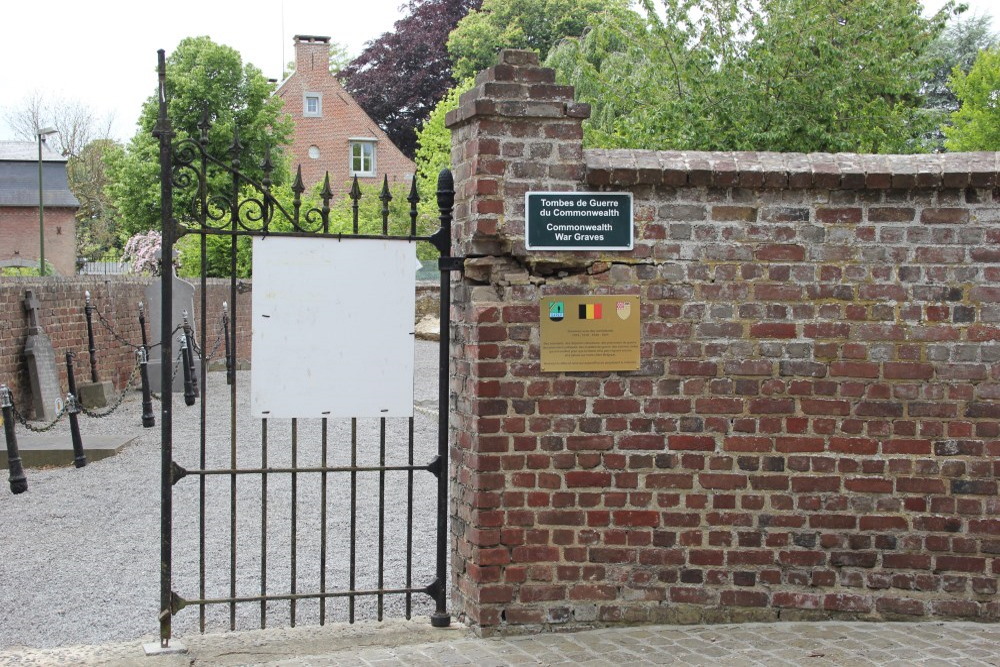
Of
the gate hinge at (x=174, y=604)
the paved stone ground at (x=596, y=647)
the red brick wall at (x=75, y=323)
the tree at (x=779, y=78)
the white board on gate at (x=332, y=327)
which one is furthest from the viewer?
the tree at (x=779, y=78)

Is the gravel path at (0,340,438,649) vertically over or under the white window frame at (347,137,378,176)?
under

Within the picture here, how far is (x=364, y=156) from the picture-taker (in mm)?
51469

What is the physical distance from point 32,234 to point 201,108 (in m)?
16.8

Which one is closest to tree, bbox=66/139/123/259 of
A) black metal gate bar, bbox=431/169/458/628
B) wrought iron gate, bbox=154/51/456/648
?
wrought iron gate, bbox=154/51/456/648

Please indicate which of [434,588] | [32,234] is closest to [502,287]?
[434,588]

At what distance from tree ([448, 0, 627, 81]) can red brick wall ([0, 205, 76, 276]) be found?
1877cm

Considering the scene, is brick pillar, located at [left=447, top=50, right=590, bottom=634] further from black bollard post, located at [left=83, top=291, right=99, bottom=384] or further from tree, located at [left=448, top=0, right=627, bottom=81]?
tree, located at [left=448, top=0, right=627, bottom=81]

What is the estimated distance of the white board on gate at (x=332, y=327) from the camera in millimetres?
5504

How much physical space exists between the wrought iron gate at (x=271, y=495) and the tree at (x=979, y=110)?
16806 millimetres

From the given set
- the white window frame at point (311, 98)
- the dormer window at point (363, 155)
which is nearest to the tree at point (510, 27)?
the dormer window at point (363, 155)

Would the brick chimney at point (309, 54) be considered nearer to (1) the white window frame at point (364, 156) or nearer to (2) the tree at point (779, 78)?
(1) the white window frame at point (364, 156)

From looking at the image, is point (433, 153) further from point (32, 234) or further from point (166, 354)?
point (166, 354)

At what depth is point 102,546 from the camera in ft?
26.5

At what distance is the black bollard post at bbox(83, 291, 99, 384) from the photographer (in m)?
16.8
